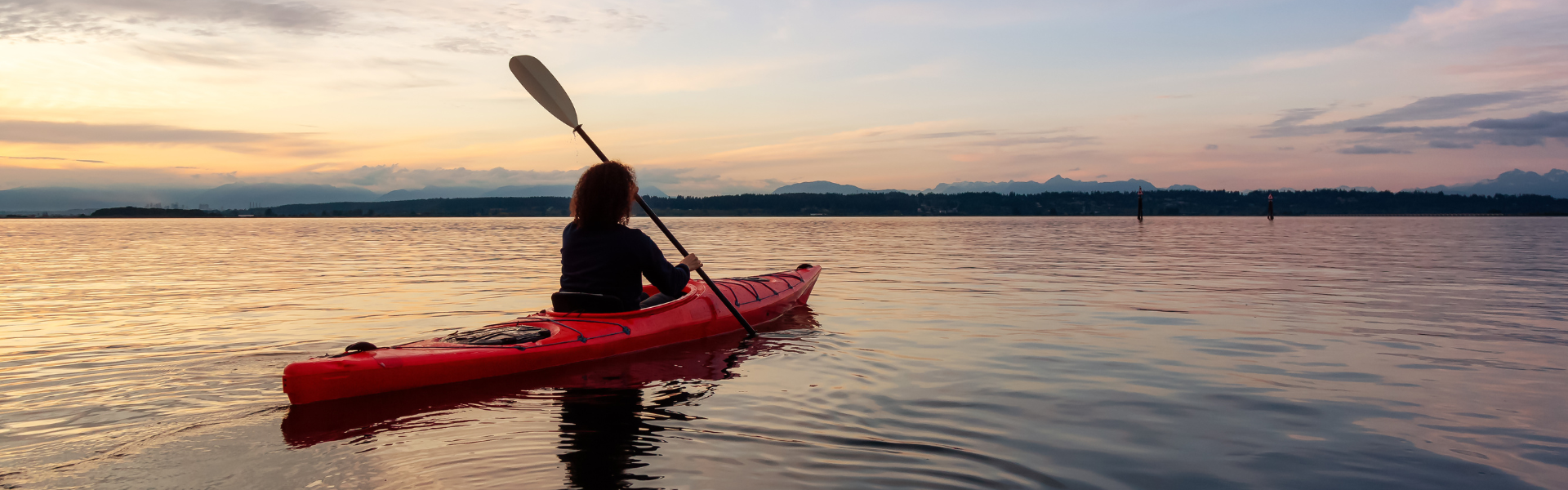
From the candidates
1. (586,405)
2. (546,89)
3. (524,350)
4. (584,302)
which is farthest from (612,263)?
(546,89)

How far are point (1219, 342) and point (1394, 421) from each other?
313cm

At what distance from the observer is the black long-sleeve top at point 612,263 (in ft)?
23.0

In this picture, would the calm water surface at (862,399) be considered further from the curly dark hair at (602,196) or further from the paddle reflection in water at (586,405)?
the curly dark hair at (602,196)

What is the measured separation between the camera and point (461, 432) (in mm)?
4844

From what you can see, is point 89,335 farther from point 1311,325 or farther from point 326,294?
point 1311,325

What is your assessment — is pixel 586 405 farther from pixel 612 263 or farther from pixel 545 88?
pixel 545 88

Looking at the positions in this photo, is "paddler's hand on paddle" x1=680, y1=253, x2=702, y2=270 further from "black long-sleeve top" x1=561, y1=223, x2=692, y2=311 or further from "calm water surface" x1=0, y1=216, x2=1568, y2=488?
"calm water surface" x1=0, y1=216, x2=1568, y2=488

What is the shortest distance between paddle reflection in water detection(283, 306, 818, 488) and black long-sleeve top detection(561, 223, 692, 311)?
66cm

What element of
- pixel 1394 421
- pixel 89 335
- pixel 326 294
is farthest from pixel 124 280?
pixel 1394 421

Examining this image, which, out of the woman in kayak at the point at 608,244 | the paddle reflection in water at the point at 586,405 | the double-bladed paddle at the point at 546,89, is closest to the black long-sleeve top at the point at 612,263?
the woman in kayak at the point at 608,244

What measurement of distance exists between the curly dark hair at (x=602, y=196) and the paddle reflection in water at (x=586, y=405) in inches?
49.0

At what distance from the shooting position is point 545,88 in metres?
10.1

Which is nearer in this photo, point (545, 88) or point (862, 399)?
point (862, 399)

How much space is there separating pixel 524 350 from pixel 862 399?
2786mm
